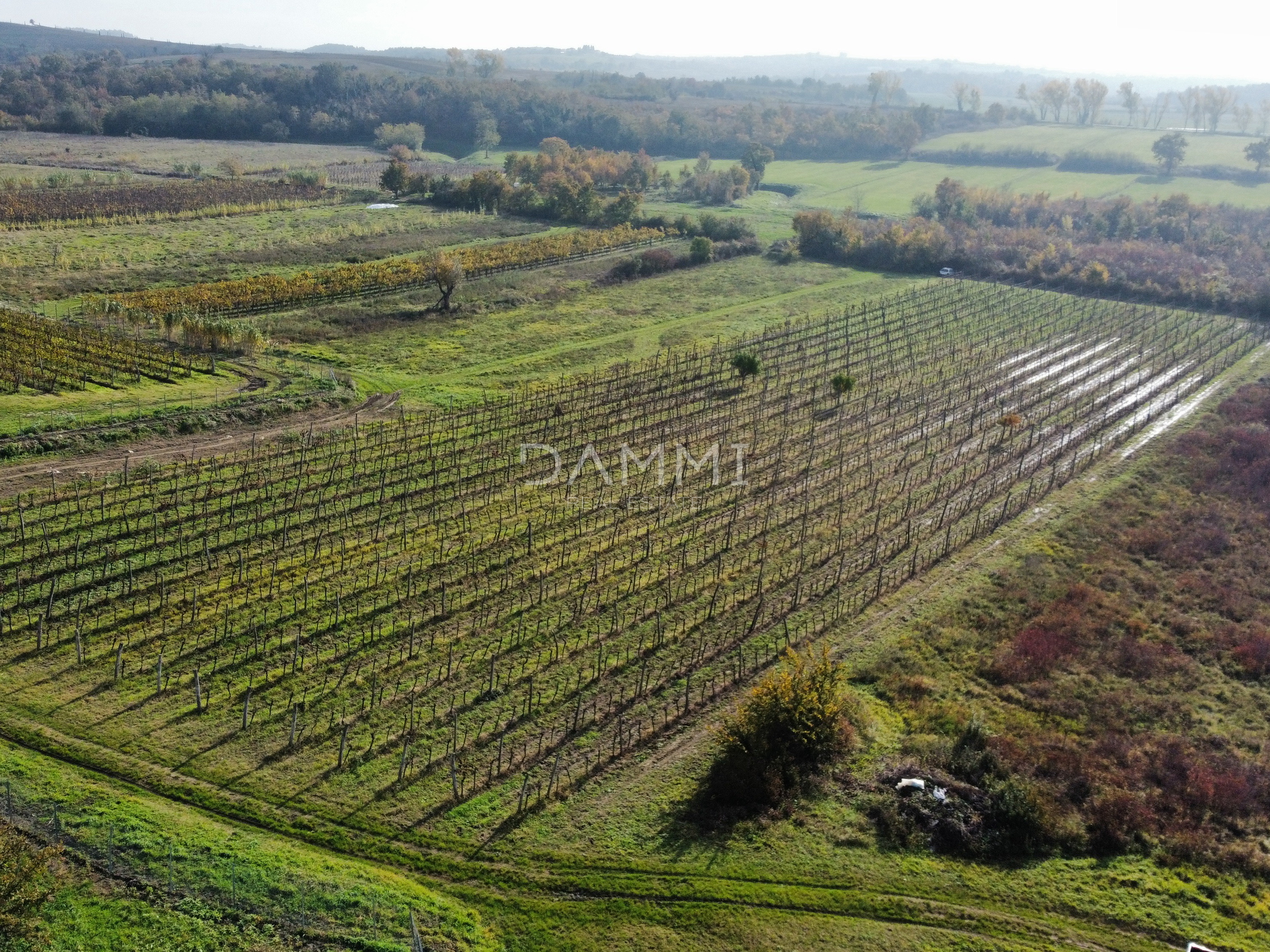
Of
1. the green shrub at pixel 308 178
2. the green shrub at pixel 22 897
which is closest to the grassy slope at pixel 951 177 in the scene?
the green shrub at pixel 308 178

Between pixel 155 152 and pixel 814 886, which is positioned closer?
pixel 814 886

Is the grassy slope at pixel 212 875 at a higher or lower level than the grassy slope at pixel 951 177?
lower

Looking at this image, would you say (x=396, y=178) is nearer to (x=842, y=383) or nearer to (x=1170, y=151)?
(x=842, y=383)

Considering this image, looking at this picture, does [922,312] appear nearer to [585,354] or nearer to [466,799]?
[585,354]

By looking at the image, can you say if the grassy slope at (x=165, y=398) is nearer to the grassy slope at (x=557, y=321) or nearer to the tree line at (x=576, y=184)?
the grassy slope at (x=557, y=321)

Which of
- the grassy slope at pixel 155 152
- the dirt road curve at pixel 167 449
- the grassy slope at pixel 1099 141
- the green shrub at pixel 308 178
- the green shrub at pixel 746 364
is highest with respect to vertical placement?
the grassy slope at pixel 1099 141

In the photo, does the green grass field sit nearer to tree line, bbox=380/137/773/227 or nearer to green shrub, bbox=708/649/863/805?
green shrub, bbox=708/649/863/805

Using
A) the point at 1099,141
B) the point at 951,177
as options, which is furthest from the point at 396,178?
the point at 1099,141

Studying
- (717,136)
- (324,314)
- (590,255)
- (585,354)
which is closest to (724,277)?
(590,255)
